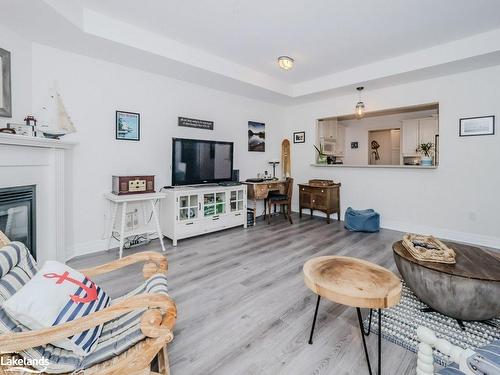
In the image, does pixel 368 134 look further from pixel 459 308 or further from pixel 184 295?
pixel 184 295

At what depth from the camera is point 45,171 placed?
8.59 feet

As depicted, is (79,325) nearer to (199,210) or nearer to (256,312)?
(256,312)

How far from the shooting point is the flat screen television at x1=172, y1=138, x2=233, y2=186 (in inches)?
147

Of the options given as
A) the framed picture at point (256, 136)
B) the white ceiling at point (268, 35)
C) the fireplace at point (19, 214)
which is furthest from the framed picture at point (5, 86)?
the framed picture at point (256, 136)

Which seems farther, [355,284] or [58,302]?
[355,284]

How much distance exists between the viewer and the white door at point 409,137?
6160 millimetres

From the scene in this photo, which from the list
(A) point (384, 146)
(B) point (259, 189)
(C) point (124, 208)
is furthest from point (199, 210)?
(A) point (384, 146)

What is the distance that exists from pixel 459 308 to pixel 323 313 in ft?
2.94

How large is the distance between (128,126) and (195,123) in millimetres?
1065

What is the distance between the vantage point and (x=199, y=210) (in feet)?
12.5

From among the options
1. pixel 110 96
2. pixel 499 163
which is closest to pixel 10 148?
pixel 110 96

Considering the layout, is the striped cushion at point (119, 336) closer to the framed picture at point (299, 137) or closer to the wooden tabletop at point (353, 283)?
the wooden tabletop at point (353, 283)

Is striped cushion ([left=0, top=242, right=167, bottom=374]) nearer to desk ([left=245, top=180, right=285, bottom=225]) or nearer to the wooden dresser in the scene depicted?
desk ([left=245, top=180, right=285, bottom=225])

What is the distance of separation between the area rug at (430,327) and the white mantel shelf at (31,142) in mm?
3120
